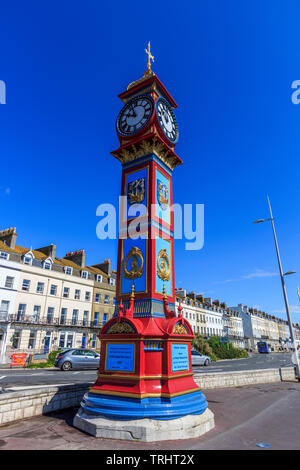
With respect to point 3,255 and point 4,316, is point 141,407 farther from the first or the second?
point 3,255

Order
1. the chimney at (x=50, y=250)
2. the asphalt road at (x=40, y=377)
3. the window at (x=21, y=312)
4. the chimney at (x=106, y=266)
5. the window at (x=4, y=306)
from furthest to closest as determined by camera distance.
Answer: the chimney at (x=106, y=266)
the chimney at (x=50, y=250)
the window at (x=21, y=312)
the window at (x=4, y=306)
the asphalt road at (x=40, y=377)

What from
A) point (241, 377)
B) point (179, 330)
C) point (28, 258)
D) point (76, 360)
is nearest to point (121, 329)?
point (179, 330)

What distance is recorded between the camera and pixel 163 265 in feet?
31.8

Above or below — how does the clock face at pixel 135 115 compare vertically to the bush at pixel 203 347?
above

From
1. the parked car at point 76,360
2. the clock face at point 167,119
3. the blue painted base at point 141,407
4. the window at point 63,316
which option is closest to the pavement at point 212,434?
the blue painted base at point 141,407

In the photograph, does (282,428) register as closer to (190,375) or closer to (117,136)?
(190,375)

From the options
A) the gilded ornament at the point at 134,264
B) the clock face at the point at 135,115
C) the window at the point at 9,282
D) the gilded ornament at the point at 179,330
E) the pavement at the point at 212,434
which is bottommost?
the pavement at the point at 212,434

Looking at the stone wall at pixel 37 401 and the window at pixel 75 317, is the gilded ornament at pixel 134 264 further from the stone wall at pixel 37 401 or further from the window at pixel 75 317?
the window at pixel 75 317

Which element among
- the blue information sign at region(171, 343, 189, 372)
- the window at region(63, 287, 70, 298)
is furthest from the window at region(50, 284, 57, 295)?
the blue information sign at region(171, 343, 189, 372)

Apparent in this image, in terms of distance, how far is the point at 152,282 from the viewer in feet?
28.9

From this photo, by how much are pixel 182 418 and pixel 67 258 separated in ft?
124

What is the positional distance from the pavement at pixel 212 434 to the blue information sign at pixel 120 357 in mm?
1677

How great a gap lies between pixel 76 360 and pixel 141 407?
15.4 meters

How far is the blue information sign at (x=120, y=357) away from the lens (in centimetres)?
759
